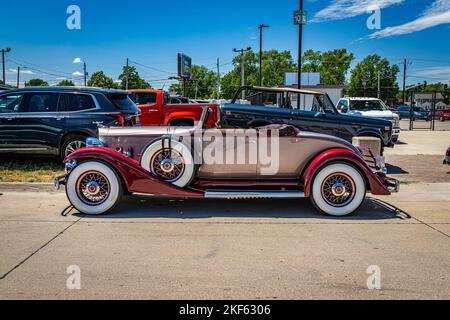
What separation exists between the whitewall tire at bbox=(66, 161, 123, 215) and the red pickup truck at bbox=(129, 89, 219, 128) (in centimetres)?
572

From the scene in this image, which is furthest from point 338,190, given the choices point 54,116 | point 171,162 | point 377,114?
point 377,114

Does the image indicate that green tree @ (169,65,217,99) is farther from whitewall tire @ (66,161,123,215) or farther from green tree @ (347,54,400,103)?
whitewall tire @ (66,161,123,215)

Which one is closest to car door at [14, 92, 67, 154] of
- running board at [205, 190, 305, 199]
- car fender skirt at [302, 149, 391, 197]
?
running board at [205, 190, 305, 199]

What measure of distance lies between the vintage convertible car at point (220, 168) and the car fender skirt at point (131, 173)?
0.01 meters

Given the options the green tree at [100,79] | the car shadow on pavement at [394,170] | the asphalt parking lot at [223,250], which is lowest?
the asphalt parking lot at [223,250]

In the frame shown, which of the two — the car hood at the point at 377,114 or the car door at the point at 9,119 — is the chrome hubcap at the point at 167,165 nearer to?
the car door at the point at 9,119

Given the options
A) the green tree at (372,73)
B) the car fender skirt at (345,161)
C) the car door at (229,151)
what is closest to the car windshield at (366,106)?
the car fender skirt at (345,161)

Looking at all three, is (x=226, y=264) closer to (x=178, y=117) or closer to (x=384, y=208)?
(x=384, y=208)

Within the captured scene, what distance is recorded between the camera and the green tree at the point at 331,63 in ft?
286

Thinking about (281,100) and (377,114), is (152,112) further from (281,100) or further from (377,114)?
(377,114)

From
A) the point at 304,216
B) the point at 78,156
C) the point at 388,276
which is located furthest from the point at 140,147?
the point at 388,276

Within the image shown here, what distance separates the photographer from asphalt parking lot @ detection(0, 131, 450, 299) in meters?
3.44

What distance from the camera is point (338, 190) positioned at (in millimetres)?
5723
